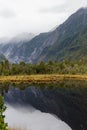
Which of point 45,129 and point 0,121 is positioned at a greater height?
point 0,121

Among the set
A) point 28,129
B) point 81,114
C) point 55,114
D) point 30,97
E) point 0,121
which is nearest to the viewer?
point 0,121

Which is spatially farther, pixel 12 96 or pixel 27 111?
pixel 12 96

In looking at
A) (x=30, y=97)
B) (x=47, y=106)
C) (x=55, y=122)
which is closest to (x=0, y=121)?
(x=55, y=122)

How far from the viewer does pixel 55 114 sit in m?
96.3

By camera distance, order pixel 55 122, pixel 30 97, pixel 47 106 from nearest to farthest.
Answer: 1. pixel 55 122
2. pixel 47 106
3. pixel 30 97

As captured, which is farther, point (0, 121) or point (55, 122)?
point (55, 122)

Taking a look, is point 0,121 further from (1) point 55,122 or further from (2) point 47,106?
(2) point 47,106

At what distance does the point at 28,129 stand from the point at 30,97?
82.2 metres

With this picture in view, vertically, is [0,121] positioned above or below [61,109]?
above

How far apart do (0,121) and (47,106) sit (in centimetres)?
7947

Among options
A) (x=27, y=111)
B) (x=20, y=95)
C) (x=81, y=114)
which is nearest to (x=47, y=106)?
(x=27, y=111)

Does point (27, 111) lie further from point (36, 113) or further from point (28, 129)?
point (28, 129)

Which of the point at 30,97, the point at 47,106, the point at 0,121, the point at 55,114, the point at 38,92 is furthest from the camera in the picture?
the point at 38,92

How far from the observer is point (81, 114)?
8650 centimetres
